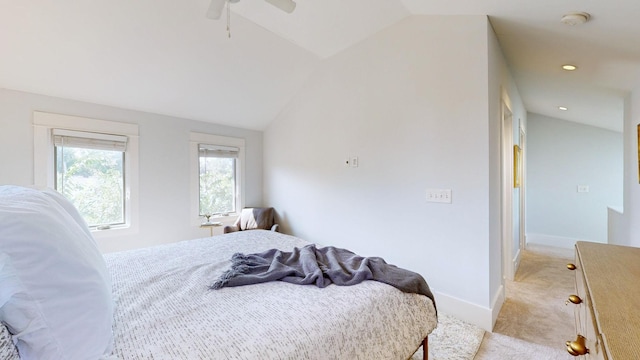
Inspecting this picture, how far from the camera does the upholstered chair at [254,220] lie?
4109 millimetres

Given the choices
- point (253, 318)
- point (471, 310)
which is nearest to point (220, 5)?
point (253, 318)

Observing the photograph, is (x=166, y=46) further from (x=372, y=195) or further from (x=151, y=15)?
(x=372, y=195)

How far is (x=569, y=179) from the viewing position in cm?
487

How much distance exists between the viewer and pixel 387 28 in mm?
2926

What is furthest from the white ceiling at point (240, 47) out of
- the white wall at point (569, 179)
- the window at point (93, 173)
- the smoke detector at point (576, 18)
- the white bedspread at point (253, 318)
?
the white bedspread at point (253, 318)

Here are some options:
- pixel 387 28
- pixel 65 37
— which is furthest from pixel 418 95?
pixel 65 37

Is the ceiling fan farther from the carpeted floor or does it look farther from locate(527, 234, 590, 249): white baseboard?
locate(527, 234, 590, 249): white baseboard

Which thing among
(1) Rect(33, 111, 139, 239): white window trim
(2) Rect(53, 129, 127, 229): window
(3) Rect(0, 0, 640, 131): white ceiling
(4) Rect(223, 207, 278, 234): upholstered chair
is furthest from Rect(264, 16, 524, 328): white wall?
(2) Rect(53, 129, 127, 229): window

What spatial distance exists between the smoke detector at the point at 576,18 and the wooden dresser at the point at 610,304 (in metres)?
1.48

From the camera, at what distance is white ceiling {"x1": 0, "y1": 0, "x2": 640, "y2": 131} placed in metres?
2.09

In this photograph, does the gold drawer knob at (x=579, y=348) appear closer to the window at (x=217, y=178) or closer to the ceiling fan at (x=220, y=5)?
the ceiling fan at (x=220, y=5)

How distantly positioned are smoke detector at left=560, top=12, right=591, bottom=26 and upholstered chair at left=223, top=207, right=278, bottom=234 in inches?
142

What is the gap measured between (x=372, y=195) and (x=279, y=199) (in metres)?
1.80

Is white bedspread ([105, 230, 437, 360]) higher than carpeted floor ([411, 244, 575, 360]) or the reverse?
higher
